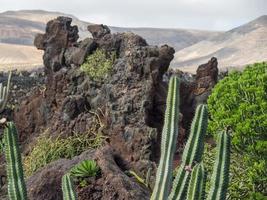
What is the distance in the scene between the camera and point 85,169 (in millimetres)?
10984

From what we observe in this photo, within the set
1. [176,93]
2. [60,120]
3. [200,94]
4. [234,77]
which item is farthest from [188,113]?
[176,93]

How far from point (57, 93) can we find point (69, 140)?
3.16 metres

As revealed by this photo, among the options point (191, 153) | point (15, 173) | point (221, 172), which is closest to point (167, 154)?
point (191, 153)

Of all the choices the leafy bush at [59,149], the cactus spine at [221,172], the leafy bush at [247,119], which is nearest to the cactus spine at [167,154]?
the cactus spine at [221,172]

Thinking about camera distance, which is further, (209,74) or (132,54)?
(209,74)

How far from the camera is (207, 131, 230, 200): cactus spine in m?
8.12

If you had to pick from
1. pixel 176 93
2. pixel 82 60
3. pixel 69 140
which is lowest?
pixel 69 140

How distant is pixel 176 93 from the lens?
356 inches

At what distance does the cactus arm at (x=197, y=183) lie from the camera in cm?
781

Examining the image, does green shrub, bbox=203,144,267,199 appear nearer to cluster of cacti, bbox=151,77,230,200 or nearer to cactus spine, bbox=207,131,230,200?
cluster of cacti, bbox=151,77,230,200

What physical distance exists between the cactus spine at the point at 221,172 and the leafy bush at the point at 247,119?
3.10 meters

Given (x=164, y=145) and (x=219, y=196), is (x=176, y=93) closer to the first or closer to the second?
(x=164, y=145)

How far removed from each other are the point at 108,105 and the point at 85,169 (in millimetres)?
4820

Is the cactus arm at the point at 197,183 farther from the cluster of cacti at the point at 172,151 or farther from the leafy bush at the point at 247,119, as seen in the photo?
the leafy bush at the point at 247,119
